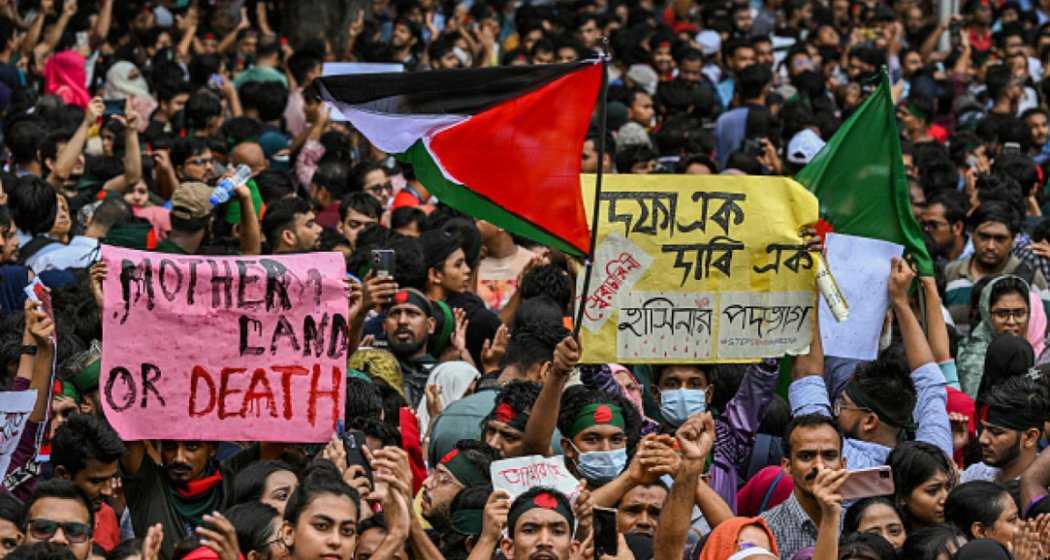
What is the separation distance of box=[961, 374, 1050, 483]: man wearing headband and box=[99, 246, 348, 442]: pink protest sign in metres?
2.61

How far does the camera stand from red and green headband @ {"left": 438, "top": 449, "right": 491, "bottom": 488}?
315 inches

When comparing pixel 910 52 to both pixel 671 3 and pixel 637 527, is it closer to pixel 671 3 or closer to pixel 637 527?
pixel 671 3

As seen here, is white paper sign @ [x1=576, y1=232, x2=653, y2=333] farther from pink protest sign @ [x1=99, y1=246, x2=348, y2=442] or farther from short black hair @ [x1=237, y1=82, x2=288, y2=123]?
short black hair @ [x1=237, y1=82, x2=288, y2=123]

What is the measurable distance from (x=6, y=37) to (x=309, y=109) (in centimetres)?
300

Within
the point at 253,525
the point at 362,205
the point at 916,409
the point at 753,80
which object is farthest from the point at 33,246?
the point at 753,80

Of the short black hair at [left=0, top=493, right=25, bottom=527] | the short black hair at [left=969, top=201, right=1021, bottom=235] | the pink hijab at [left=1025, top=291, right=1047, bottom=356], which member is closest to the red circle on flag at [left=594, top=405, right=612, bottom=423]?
the short black hair at [left=0, top=493, right=25, bottom=527]

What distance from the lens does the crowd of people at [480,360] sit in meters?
7.49

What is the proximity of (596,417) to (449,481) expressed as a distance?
65cm

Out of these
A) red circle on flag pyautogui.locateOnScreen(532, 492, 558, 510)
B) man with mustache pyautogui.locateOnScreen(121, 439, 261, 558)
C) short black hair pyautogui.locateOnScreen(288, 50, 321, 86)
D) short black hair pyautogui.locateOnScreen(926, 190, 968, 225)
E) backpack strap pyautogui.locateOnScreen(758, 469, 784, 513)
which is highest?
short black hair pyautogui.locateOnScreen(288, 50, 321, 86)

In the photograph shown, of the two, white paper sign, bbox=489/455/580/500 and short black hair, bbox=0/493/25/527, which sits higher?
white paper sign, bbox=489/455/580/500

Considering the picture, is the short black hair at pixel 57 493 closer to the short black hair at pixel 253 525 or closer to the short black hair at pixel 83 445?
the short black hair at pixel 83 445

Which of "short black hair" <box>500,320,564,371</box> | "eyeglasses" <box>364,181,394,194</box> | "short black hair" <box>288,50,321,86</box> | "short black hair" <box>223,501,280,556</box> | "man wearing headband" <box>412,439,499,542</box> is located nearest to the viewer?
"short black hair" <box>223,501,280,556</box>

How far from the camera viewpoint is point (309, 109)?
14891mm

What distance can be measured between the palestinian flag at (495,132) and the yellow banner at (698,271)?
0.49m
